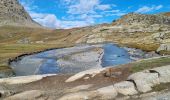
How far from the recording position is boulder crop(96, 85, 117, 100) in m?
33.8

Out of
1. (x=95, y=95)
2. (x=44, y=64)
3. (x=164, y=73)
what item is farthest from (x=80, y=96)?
(x=44, y=64)

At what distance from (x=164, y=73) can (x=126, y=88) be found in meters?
4.07

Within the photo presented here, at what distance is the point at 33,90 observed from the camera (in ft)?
125

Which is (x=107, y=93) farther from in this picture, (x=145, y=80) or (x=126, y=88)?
(x=145, y=80)

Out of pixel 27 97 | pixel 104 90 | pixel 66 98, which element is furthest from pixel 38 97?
pixel 104 90

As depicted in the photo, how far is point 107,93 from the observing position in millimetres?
Answer: 34156

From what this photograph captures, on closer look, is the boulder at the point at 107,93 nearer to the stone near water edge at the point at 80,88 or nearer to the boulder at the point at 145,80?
the boulder at the point at 145,80

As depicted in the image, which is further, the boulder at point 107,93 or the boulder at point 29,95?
the boulder at point 29,95

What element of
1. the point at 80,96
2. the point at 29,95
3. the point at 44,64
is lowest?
the point at 44,64

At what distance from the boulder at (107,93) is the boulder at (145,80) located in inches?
92.7

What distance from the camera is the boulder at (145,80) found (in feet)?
114

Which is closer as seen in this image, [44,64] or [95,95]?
[95,95]

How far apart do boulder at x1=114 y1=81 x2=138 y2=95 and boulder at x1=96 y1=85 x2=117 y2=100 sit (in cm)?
46

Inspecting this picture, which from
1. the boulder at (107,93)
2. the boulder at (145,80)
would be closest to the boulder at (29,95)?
the boulder at (107,93)
